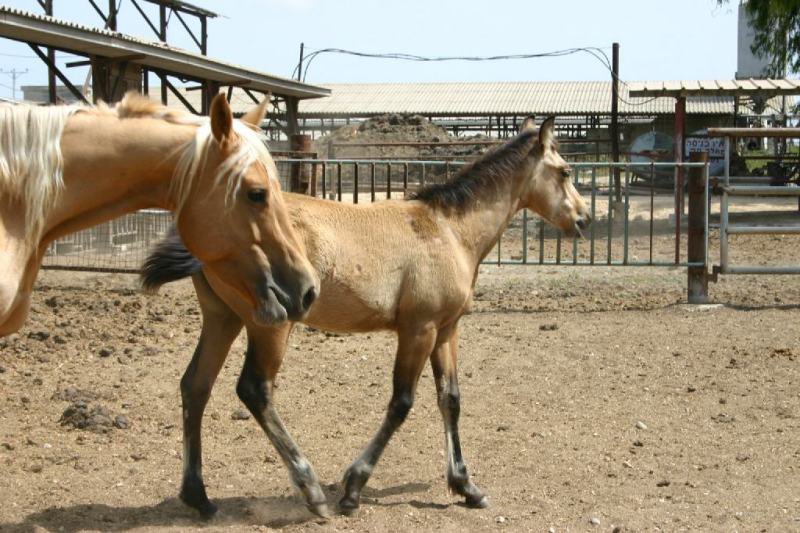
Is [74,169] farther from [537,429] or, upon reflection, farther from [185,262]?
[537,429]

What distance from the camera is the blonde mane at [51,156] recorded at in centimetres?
319

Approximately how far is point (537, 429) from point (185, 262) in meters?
2.58

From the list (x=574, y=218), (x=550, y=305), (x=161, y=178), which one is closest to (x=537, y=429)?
(x=574, y=218)

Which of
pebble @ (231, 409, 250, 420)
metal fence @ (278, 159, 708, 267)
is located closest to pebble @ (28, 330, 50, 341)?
pebble @ (231, 409, 250, 420)

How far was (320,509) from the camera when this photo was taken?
4355mm

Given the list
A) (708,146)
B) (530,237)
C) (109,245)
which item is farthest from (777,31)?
(109,245)

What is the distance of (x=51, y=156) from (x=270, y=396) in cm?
173

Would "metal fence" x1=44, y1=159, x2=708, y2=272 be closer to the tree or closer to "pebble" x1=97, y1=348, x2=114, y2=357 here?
"pebble" x1=97, y1=348, x2=114, y2=357

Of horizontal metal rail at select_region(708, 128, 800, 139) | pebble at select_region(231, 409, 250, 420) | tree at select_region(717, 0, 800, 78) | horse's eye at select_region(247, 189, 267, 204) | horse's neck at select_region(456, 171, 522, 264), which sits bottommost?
pebble at select_region(231, 409, 250, 420)

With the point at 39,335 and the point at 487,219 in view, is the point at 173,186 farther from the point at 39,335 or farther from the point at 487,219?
the point at 39,335

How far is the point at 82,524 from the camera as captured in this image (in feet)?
13.6

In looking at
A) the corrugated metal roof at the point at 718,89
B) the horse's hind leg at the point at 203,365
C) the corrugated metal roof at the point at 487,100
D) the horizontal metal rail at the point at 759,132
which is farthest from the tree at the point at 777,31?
the horse's hind leg at the point at 203,365

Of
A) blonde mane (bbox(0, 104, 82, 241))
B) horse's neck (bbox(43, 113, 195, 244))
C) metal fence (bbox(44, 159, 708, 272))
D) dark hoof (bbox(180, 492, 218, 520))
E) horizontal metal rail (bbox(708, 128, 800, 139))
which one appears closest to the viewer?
blonde mane (bbox(0, 104, 82, 241))

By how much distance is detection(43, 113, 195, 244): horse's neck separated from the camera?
332cm
